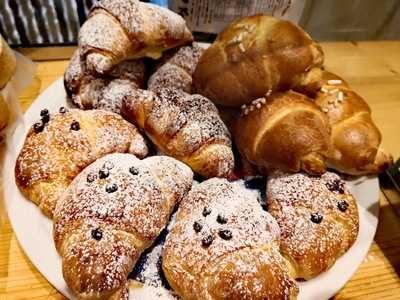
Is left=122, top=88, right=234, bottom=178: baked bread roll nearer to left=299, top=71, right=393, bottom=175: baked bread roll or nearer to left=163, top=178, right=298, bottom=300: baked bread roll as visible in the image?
left=163, top=178, right=298, bottom=300: baked bread roll

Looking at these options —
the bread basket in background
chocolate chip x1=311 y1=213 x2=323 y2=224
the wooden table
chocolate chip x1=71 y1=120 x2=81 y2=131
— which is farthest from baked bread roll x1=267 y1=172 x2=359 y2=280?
the bread basket in background

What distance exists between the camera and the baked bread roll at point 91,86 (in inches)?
46.8

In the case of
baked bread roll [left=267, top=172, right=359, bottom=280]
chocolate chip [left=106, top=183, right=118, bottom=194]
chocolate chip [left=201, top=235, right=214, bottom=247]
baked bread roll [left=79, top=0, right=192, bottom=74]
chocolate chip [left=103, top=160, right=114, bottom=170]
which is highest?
baked bread roll [left=79, top=0, right=192, bottom=74]

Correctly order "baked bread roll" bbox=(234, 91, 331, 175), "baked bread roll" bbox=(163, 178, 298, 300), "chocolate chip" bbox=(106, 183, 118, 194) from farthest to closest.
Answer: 1. "baked bread roll" bbox=(234, 91, 331, 175)
2. "chocolate chip" bbox=(106, 183, 118, 194)
3. "baked bread roll" bbox=(163, 178, 298, 300)

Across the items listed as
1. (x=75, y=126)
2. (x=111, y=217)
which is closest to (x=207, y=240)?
(x=111, y=217)

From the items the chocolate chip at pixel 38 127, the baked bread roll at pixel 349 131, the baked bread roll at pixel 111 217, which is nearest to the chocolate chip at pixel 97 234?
the baked bread roll at pixel 111 217

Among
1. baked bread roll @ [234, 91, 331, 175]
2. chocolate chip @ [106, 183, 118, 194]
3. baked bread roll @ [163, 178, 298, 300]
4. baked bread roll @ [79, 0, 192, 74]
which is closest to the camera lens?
baked bread roll @ [163, 178, 298, 300]

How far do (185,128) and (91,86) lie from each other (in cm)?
32

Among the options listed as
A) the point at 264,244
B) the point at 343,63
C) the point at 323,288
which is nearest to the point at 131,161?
the point at 264,244

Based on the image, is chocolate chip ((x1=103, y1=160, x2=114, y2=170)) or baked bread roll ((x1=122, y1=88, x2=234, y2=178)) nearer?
chocolate chip ((x1=103, y1=160, x2=114, y2=170))

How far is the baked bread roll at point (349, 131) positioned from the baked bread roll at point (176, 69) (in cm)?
32

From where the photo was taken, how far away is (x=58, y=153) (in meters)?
1.02

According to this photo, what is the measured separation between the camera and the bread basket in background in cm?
117

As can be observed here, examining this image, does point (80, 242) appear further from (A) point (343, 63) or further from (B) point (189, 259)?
(A) point (343, 63)
